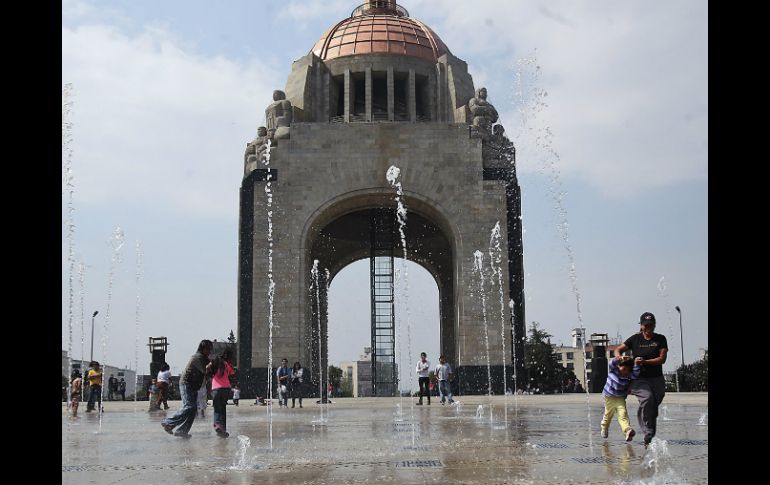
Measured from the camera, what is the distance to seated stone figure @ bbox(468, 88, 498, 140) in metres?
28.9

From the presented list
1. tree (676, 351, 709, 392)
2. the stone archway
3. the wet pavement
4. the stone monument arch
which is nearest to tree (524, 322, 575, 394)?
tree (676, 351, 709, 392)

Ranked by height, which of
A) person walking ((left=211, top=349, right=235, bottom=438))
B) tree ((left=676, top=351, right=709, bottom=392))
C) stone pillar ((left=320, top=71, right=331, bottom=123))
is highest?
stone pillar ((left=320, top=71, right=331, bottom=123))

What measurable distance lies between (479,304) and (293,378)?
27.6ft

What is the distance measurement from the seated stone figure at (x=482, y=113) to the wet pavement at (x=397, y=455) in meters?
18.5

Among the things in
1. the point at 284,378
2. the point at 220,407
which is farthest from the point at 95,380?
the point at 220,407

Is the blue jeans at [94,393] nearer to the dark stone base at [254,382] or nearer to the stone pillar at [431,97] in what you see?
the dark stone base at [254,382]

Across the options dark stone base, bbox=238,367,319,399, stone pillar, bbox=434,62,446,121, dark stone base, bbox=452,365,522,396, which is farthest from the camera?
stone pillar, bbox=434,62,446,121

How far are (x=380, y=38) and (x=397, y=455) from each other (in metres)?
27.3

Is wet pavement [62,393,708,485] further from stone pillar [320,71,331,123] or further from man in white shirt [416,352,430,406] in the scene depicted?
stone pillar [320,71,331,123]

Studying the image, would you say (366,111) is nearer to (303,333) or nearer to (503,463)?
(303,333)

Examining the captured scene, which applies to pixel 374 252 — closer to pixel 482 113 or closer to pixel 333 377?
pixel 482 113

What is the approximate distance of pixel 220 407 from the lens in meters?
9.96

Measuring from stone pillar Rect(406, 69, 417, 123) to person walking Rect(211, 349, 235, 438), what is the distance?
2104 cm
